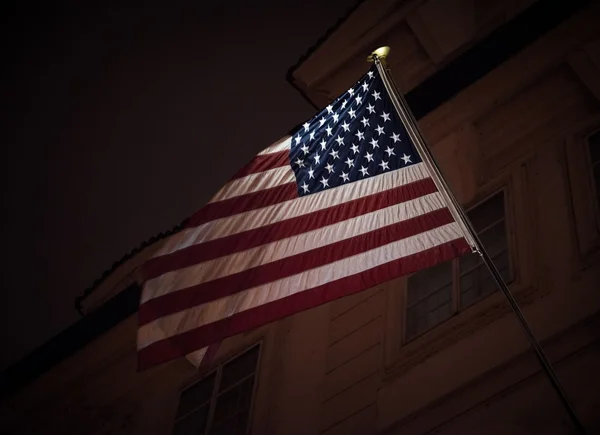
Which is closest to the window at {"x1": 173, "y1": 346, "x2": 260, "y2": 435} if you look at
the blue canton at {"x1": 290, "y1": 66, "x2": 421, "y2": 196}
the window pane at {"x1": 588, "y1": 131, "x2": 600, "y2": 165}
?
the blue canton at {"x1": 290, "y1": 66, "x2": 421, "y2": 196}

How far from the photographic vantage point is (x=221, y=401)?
935 centimetres

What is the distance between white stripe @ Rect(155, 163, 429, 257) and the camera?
6145 millimetres

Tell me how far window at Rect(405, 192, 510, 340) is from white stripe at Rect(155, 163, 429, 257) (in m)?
1.83

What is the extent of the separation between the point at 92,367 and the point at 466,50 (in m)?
7.34

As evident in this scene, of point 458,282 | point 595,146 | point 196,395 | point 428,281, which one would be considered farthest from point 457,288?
point 196,395

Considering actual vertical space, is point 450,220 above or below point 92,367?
above

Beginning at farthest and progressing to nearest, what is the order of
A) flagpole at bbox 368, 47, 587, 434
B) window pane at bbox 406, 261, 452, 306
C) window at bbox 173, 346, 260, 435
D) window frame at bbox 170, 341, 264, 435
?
window at bbox 173, 346, 260, 435 < window frame at bbox 170, 341, 264, 435 < window pane at bbox 406, 261, 452, 306 < flagpole at bbox 368, 47, 587, 434

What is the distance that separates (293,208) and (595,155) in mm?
3469

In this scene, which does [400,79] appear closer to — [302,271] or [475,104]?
[475,104]

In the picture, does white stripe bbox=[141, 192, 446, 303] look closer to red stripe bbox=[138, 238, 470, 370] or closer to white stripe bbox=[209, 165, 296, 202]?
red stripe bbox=[138, 238, 470, 370]

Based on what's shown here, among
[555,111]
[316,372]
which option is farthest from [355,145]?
[555,111]

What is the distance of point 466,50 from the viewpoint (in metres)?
10.6

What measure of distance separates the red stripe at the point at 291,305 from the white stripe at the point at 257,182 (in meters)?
1.28

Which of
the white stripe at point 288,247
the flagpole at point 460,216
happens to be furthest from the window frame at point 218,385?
the flagpole at point 460,216
